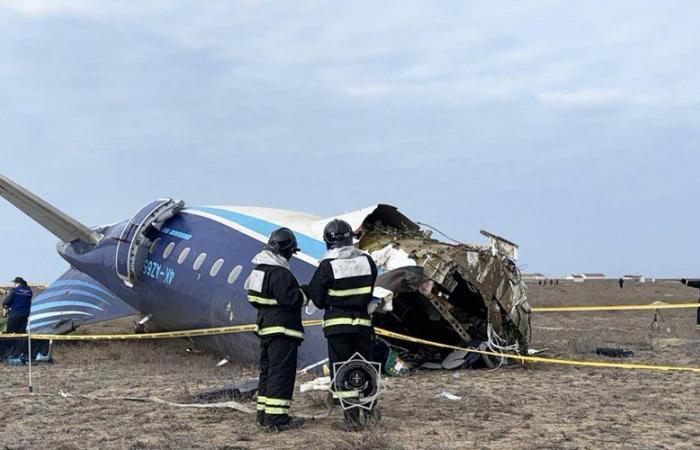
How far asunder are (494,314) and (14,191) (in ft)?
43.3

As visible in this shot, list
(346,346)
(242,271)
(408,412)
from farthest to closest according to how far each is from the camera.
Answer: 1. (242,271)
2. (408,412)
3. (346,346)

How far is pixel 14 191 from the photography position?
64.4 ft

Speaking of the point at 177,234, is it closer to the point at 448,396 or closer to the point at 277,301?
the point at 448,396

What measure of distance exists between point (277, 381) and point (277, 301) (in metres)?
0.95

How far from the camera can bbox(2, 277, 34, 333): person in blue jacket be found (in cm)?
1866

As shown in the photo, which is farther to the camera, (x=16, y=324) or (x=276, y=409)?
(x=16, y=324)

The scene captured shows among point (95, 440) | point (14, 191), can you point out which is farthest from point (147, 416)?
point (14, 191)

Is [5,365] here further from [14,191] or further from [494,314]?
[494,314]

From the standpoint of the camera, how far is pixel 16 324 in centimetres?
1872

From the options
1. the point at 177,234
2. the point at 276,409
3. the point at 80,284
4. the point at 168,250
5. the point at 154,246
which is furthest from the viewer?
the point at 80,284

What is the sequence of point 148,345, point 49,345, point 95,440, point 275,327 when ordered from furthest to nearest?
point 148,345 < point 49,345 < point 275,327 < point 95,440

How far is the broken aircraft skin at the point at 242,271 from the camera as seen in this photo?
14.3 meters

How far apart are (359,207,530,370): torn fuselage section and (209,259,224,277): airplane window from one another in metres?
3.16

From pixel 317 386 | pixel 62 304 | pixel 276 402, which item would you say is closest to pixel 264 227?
pixel 317 386
